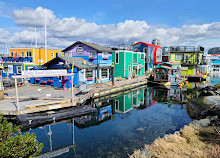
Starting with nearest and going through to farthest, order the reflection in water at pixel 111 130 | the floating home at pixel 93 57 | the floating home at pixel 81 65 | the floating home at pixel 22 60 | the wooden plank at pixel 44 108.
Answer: the reflection in water at pixel 111 130 < the wooden plank at pixel 44 108 < the floating home at pixel 81 65 < the floating home at pixel 93 57 < the floating home at pixel 22 60

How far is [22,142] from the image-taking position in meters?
7.93

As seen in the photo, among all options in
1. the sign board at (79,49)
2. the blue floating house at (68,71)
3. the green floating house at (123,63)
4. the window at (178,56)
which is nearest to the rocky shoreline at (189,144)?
the blue floating house at (68,71)

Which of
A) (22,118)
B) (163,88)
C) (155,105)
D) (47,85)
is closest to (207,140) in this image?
(155,105)

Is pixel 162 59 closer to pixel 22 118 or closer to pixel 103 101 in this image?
pixel 103 101

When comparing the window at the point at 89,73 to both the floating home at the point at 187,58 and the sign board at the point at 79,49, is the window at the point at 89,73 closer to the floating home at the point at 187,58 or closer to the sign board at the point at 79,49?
the sign board at the point at 79,49

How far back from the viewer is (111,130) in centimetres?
1447

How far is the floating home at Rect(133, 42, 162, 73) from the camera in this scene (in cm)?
4937

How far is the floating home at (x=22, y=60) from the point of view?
32469 mm

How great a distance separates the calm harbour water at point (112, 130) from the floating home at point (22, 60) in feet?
65.5

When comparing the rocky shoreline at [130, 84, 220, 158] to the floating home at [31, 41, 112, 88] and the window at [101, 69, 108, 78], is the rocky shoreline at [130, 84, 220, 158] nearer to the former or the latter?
the floating home at [31, 41, 112, 88]

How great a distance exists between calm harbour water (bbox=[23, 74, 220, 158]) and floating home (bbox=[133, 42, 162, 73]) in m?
29.0

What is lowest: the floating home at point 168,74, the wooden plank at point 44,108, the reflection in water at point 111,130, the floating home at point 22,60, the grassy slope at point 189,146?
the reflection in water at point 111,130

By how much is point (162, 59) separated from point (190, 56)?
9.15 metres

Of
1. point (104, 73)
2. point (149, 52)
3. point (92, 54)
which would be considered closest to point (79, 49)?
point (92, 54)
